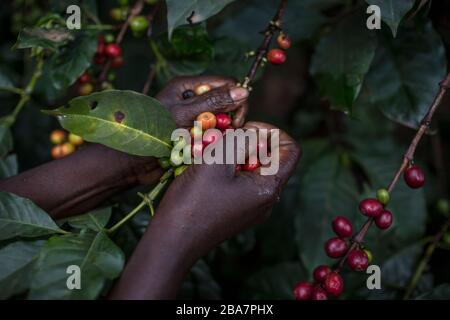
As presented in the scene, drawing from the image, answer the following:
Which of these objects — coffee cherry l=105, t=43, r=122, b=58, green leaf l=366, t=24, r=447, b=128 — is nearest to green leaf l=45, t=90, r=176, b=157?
coffee cherry l=105, t=43, r=122, b=58

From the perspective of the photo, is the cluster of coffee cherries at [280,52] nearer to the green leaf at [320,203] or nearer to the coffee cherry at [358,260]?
the coffee cherry at [358,260]

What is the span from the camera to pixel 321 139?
89.0 inches

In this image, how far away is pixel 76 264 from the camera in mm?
1037

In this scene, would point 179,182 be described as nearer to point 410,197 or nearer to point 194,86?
point 194,86

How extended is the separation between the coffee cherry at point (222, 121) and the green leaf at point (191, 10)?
23cm

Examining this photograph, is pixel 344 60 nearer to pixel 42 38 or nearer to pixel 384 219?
pixel 384 219

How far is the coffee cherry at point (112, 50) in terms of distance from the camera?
5.15 feet

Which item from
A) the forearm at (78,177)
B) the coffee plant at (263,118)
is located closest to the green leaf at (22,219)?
the coffee plant at (263,118)

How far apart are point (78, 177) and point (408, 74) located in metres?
1.03

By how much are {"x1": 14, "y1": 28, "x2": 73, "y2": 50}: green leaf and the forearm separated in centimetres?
30

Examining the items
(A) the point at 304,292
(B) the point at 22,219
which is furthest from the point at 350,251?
(B) the point at 22,219

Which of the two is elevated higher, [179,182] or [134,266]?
[179,182]
